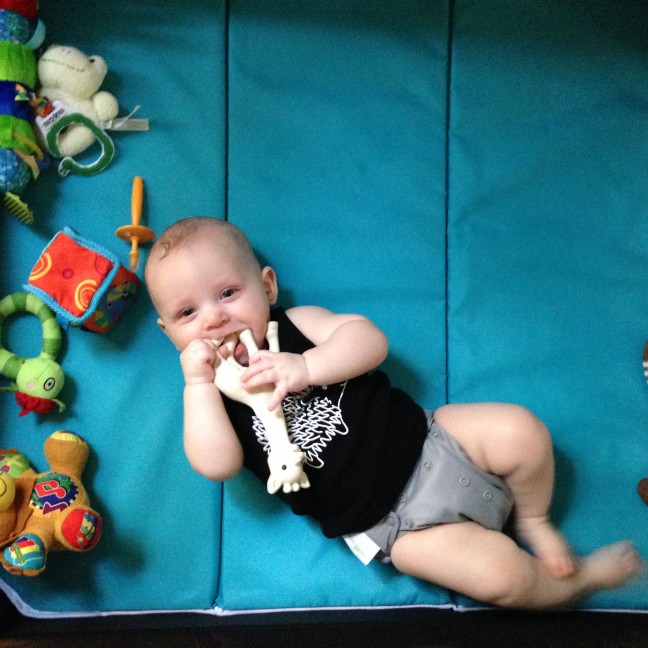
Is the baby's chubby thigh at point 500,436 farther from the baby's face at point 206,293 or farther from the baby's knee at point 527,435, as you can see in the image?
the baby's face at point 206,293

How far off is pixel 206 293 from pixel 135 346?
0.25 m

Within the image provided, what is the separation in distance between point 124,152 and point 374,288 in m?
0.55

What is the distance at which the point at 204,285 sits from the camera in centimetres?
96

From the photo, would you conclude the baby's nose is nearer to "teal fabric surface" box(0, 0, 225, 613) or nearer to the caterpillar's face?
"teal fabric surface" box(0, 0, 225, 613)

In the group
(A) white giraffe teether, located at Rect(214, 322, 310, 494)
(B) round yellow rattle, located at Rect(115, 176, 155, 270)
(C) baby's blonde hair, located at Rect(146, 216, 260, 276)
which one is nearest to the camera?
(A) white giraffe teether, located at Rect(214, 322, 310, 494)

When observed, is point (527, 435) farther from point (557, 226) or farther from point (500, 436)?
point (557, 226)

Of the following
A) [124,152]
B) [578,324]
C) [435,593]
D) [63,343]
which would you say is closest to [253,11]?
[124,152]

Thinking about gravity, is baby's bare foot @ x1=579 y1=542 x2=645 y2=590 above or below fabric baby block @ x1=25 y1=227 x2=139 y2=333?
below

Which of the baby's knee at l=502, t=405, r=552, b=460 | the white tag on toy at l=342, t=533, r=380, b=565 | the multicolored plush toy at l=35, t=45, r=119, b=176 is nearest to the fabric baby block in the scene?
the multicolored plush toy at l=35, t=45, r=119, b=176

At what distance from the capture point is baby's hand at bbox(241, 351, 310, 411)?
93 cm

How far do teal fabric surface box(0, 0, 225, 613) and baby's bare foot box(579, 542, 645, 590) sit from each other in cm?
62

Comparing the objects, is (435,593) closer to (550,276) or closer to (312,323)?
(312,323)

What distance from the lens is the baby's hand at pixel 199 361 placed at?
95 cm

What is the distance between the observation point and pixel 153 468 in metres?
1.10
